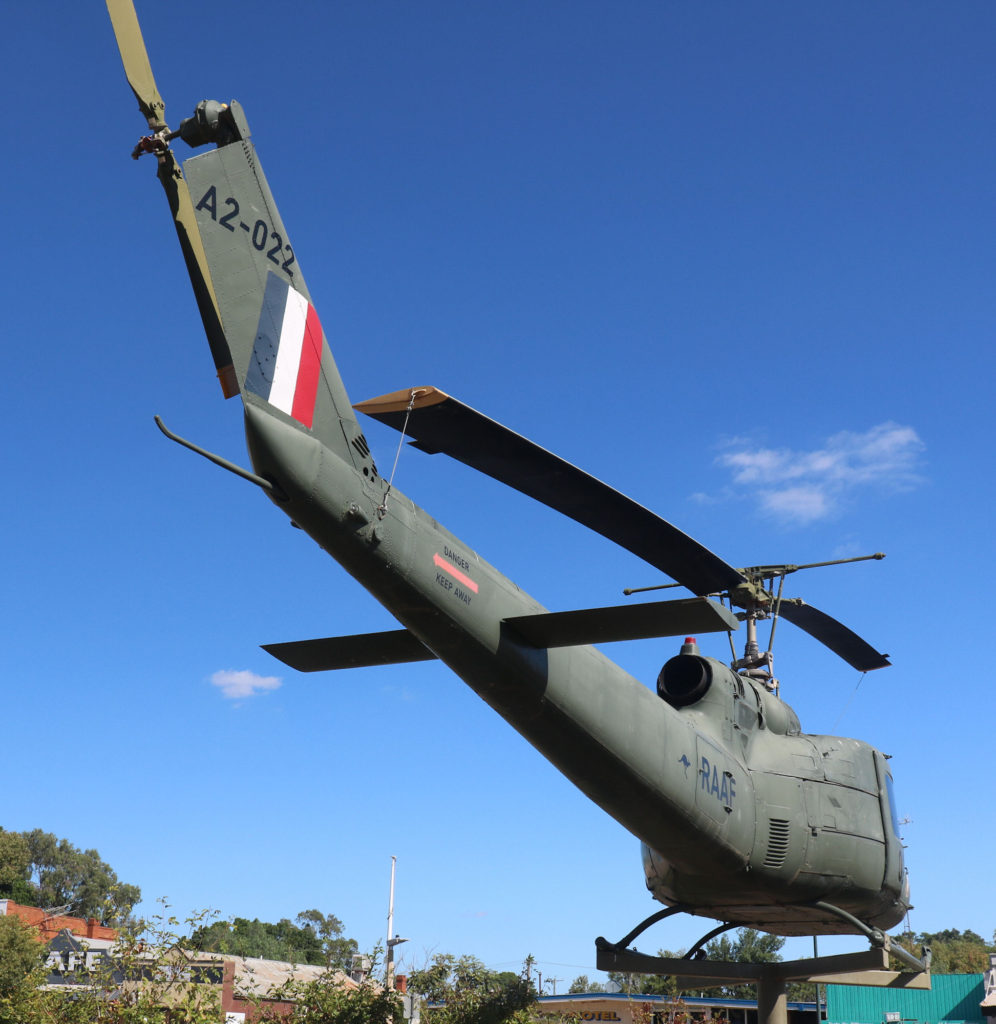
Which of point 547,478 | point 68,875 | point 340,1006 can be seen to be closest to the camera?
point 547,478

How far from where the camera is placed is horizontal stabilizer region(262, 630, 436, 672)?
822 centimetres

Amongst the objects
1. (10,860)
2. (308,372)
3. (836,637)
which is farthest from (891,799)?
(10,860)

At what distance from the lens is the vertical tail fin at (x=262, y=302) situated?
6180 mm

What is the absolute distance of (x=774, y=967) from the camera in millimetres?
10266

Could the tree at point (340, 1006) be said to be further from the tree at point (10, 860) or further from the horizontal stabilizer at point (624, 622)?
the tree at point (10, 860)

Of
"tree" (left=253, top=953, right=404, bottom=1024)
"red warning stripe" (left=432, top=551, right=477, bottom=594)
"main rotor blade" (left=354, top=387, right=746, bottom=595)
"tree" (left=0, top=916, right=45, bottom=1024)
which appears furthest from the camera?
"tree" (left=0, top=916, right=45, bottom=1024)

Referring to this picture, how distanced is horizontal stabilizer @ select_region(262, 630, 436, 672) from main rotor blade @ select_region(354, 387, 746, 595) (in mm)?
1653

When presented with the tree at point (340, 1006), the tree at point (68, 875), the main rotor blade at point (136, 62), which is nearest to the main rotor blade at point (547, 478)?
the main rotor blade at point (136, 62)

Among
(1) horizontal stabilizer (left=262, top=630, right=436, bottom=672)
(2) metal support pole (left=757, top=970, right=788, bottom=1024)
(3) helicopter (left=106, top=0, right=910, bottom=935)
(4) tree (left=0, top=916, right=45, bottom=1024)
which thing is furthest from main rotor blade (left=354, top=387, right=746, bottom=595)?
(4) tree (left=0, top=916, right=45, bottom=1024)

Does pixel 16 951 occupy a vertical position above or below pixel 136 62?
below

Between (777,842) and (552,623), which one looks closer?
(552,623)

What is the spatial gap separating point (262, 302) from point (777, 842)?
654cm

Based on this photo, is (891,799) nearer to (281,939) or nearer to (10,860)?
(10,860)

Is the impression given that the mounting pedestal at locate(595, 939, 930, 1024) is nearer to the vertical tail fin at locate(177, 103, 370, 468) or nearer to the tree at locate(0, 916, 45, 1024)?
the vertical tail fin at locate(177, 103, 370, 468)
